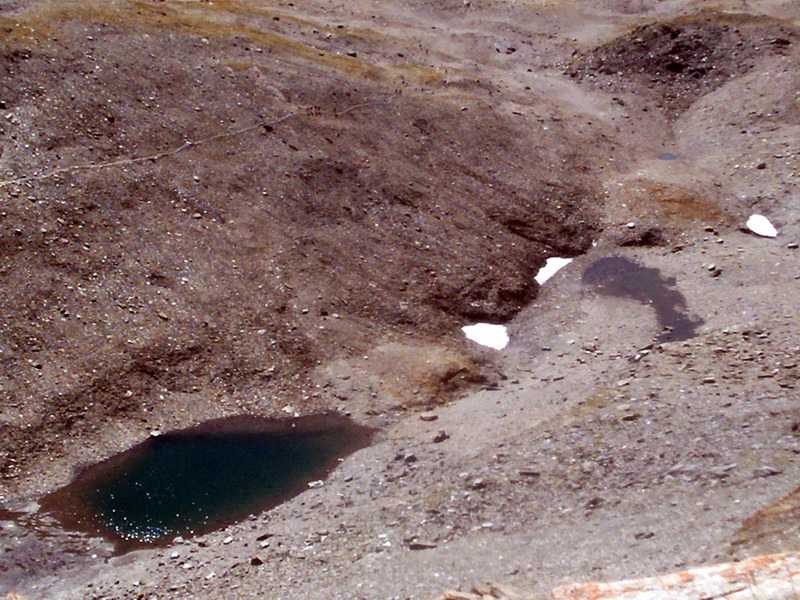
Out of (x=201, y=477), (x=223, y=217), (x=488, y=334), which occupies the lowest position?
(x=201, y=477)

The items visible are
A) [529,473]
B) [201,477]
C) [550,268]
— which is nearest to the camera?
[529,473]

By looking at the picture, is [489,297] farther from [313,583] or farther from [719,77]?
[719,77]

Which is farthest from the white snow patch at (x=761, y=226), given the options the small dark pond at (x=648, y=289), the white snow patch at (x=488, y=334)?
the white snow patch at (x=488, y=334)

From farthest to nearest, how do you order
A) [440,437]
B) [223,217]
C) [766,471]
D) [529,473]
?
[223,217] → [440,437] → [529,473] → [766,471]

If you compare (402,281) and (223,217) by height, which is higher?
(223,217)

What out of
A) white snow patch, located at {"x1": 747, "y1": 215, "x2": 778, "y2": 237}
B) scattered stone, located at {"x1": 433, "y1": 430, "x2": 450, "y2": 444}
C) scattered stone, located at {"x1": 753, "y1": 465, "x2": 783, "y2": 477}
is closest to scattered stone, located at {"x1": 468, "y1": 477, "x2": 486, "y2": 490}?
scattered stone, located at {"x1": 433, "y1": 430, "x2": 450, "y2": 444}

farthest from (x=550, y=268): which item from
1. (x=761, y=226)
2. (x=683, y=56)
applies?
(x=683, y=56)

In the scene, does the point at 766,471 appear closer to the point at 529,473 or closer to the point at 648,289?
the point at 529,473
